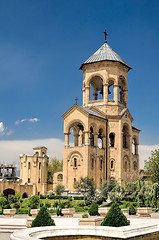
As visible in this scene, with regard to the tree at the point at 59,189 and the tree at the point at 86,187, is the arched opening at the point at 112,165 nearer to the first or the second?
the tree at the point at 86,187

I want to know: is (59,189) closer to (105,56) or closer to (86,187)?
(86,187)

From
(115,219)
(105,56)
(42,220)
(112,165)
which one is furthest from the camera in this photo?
(105,56)

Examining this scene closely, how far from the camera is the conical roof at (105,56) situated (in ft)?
153

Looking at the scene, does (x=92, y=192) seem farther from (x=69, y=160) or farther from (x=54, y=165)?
(x=54, y=165)

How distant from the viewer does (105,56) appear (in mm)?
47031

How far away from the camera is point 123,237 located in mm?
10992

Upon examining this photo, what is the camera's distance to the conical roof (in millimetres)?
46781

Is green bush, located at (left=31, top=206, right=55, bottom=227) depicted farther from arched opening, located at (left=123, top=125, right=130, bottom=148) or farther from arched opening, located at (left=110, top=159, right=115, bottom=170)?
arched opening, located at (left=123, top=125, right=130, bottom=148)

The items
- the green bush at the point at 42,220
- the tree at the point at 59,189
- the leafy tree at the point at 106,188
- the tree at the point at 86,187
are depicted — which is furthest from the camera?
the tree at the point at 59,189

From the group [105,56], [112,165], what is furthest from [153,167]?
[105,56]

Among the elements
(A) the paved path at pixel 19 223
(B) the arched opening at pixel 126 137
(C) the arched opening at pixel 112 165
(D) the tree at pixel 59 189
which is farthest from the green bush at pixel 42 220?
(B) the arched opening at pixel 126 137

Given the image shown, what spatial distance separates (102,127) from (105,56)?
33.9 ft

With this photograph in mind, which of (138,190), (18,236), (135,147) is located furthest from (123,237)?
(135,147)

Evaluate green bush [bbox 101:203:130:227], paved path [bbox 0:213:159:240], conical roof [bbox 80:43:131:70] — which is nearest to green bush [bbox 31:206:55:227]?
paved path [bbox 0:213:159:240]
